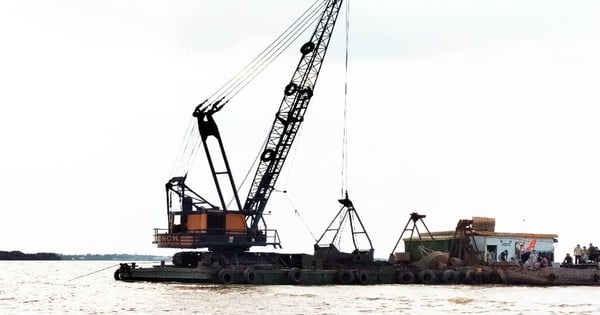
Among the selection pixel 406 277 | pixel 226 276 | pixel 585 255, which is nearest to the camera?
pixel 226 276

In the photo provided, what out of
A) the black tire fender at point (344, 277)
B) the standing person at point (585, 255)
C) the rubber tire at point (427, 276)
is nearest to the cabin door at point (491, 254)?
the rubber tire at point (427, 276)

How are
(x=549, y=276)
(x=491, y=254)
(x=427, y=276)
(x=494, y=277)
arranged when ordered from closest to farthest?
1. (x=427, y=276)
2. (x=494, y=277)
3. (x=549, y=276)
4. (x=491, y=254)

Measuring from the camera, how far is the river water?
48.2 metres

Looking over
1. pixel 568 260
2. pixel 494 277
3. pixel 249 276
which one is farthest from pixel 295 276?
pixel 568 260

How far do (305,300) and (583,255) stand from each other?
1290 inches

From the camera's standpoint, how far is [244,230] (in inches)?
2894

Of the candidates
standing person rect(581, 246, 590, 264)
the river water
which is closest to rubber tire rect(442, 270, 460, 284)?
the river water

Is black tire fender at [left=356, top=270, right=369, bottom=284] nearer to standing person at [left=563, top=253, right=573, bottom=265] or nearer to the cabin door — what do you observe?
the cabin door

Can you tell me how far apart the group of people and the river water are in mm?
7401

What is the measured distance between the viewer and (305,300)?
5297cm

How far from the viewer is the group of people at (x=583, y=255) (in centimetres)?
7669

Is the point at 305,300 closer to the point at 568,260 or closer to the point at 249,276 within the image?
the point at 249,276

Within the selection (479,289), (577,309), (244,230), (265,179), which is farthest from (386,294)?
(265,179)

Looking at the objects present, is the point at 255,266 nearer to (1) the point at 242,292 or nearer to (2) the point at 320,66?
(1) the point at 242,292
